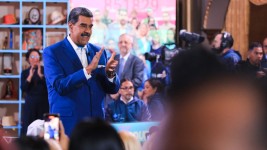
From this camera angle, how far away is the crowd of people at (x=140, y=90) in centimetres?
85

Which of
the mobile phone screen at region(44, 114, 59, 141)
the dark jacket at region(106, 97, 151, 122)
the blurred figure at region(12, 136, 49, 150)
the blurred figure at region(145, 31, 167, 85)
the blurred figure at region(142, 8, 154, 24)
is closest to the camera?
the blurred figure at region(12, 136, 49, 150)

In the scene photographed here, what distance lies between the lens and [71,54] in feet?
10.8

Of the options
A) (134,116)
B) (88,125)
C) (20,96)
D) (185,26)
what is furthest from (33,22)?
(88,125)

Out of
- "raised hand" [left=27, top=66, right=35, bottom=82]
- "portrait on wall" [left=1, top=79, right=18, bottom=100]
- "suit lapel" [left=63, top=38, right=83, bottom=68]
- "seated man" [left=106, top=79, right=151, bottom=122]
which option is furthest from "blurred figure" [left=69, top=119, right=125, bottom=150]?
"portrait on wall" [left=1, top=79, right=18, bottom=100]

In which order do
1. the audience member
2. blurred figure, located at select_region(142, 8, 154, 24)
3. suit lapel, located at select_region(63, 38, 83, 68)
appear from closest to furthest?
suit lapel, located at select_region(63, 38, 83, 68) < the audience member < blurred figure, located at select_region(142, 8, 154, 24)

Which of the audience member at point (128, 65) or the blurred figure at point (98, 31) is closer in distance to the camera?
the audience member at point (128, 65)

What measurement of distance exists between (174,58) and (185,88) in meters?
0.05

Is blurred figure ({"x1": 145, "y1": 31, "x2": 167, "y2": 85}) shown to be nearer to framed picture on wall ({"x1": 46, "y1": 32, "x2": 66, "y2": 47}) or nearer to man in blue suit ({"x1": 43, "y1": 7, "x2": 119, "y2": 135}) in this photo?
framed picture on wall ({"x1": 46, "y1": 32, "x2": 66, "y2": 47})

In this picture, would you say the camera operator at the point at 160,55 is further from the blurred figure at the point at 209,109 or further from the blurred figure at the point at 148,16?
the blurred figure at the point at 209,109

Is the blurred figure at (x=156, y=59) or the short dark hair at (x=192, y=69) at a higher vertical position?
the short dark hair at (x=192, y=69)

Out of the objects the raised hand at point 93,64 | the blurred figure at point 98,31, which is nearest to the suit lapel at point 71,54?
the raised hand at point 93,64

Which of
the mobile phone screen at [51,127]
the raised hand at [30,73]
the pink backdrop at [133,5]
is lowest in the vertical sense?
the raised hand at [30,73]

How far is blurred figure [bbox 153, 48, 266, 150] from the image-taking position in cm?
84

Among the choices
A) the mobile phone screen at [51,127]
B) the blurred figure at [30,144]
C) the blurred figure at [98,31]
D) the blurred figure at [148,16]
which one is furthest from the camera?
the blurred figure at [148,16]
